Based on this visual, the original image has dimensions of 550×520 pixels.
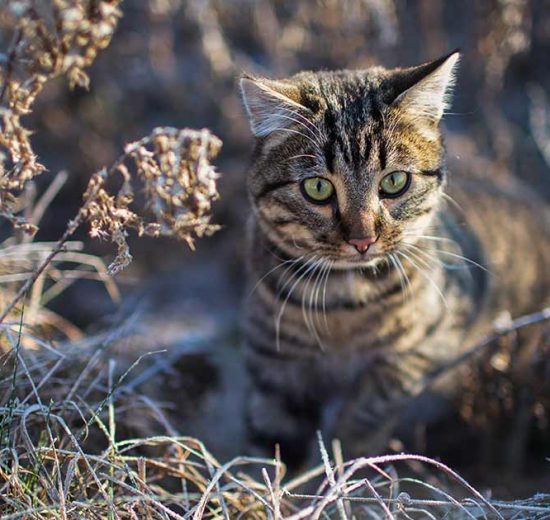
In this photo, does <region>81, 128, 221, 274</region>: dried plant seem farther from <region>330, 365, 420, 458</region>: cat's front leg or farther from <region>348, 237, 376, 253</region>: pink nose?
<region>330, 365, 420, 458</region>: cat's front leg

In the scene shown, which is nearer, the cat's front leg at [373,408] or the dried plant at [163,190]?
the dried plant at [163,190]

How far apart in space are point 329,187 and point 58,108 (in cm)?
264

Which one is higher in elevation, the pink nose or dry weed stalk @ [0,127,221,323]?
dry weed stalk @ [0,127,221,323]

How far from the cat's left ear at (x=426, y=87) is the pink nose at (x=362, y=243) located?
37cm

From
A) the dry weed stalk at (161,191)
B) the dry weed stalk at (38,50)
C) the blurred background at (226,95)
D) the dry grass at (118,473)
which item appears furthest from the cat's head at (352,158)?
the blurred background at (226,95)

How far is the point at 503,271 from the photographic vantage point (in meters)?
2.69

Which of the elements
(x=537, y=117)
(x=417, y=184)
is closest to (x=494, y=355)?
(x=417, y=184)

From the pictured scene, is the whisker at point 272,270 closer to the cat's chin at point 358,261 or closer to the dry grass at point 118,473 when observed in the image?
the cat's chin at point 358,261

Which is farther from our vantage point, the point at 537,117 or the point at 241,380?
the point at 537,117

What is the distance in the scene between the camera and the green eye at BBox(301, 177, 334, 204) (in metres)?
1.76

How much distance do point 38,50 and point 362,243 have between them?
2.90ft

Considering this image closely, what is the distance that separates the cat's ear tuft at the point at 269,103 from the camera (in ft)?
5.73

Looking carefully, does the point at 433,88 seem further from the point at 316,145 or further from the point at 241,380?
the point at 241,380

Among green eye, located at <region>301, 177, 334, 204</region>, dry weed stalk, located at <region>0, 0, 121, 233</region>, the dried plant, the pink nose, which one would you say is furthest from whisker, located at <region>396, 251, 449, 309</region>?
dry weed stalk, located at <region>0, 0, 121, 233</region>
